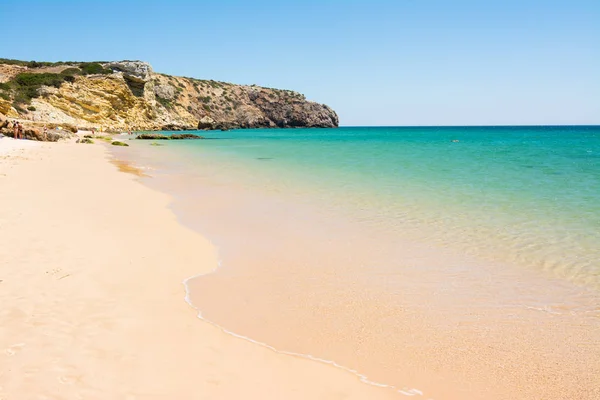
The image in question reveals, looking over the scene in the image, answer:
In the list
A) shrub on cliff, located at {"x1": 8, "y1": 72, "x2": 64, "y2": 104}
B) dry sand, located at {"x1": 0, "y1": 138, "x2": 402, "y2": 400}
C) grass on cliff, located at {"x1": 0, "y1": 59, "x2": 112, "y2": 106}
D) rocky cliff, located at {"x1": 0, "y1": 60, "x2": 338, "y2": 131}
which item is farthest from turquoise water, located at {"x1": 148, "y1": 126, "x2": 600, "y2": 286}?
rocky cliff, located at {"x1": 0, "y1": 60, "x2": 338, "y2": 131}

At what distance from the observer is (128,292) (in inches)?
202

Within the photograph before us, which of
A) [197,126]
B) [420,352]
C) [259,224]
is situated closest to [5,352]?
[420,352]

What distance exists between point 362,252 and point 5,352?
17.0ft

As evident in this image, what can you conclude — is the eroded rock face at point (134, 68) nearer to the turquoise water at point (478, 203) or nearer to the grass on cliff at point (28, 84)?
the grass on cliff at point (28, 84)

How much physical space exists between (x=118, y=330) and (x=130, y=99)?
247 feet

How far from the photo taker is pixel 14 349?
3602 millimetres

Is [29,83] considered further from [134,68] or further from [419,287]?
[419,287]

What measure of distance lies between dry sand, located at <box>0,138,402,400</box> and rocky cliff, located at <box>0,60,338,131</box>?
51330 mm

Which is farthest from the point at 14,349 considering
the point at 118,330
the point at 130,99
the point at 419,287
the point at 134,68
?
the point at 134,68

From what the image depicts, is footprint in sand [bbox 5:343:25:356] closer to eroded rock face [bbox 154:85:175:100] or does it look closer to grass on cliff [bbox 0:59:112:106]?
grass on cliff [bbox 0:59:112:106]

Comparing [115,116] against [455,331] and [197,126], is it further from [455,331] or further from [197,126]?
[455,331]

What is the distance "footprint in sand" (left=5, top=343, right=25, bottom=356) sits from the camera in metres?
3.54

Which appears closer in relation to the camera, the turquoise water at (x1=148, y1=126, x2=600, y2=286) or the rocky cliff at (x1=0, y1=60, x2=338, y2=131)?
the turquoise water at (x1=148, y1=126, x2=600, y2=286)

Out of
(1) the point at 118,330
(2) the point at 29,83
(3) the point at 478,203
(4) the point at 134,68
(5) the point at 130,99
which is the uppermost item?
(4) the point at 134,68
